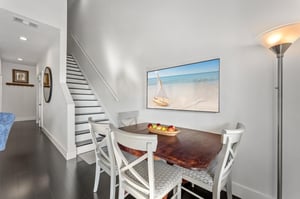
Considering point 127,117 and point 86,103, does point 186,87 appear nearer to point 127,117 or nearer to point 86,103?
point 127,117

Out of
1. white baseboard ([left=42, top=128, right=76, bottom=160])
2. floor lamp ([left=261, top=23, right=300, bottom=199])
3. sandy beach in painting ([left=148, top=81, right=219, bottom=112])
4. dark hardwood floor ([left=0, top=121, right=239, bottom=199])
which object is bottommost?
dark hardwood floor ([left=0, top=121, right=239, bottom=199])

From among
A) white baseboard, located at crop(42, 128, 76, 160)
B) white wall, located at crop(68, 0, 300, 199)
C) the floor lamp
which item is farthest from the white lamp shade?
white baseboard, located at crop(42, 128, 76, 160)

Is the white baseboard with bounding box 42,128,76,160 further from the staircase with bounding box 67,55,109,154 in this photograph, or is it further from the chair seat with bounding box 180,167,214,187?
the chair seat with bounding box 180,167,214,187

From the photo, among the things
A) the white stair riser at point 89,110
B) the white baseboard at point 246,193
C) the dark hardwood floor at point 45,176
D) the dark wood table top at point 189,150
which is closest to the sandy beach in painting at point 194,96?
the dark wood table top at point 189,150

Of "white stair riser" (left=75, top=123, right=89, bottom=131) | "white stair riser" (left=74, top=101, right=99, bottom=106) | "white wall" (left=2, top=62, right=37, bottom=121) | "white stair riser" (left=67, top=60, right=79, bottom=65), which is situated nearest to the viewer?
"white stair riser" (left=75, top=123, right=89, bottom=131)

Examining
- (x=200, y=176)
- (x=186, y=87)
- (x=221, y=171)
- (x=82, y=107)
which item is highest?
(x=186, y=87)

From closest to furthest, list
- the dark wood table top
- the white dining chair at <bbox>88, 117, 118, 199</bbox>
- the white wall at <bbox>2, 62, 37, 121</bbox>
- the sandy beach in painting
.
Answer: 1. the dark wood table top
2. the white dining chair at <bbox>88, 117, 118, 199</bbox>
3. the sandy beach in painting
4. the white wall at <bbox>2, 62, 37, 121</bbox>

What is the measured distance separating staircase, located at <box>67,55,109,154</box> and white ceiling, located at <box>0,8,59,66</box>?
3.65 feet

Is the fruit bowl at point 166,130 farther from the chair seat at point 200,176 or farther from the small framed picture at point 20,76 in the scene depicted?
the small framed picture at point 20,76

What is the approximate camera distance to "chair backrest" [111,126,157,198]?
3.25 ft

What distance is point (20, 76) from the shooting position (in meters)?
6.48

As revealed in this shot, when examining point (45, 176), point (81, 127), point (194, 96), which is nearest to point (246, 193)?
point (194, 96)

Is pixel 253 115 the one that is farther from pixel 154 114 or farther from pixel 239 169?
pixel 154 114

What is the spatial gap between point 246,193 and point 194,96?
1287 mm
